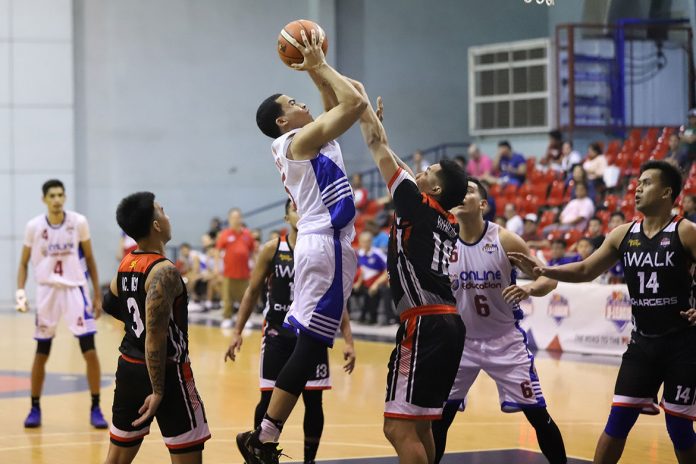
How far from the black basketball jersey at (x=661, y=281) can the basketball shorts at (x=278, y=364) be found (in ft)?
6.90

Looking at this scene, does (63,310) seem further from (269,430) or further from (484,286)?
(269,430)

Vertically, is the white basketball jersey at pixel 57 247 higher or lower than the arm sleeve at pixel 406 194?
lower

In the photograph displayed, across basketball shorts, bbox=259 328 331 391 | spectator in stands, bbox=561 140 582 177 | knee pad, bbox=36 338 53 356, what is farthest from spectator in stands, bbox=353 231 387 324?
basketball shorts, bbox=259 328 331 391

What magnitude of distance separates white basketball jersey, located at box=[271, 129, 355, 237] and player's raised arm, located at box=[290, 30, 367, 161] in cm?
6

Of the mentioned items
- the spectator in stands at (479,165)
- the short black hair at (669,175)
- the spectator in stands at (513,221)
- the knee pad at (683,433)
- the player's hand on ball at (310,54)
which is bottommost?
the knee pad at (683,433)

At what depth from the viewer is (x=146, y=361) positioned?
5.67 meters

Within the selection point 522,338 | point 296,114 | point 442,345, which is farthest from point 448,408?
point 296,114

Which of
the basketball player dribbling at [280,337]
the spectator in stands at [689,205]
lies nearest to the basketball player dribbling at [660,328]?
the basketball player dribbling at [280,337]

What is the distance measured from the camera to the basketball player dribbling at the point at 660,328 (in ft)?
21.1

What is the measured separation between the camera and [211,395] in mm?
11516

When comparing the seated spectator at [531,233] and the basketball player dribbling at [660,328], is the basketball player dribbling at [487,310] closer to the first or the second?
the basketball player dribbling at [660,328]

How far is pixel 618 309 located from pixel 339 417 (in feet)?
16.8

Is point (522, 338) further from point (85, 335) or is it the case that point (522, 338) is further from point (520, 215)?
point (520, 215)

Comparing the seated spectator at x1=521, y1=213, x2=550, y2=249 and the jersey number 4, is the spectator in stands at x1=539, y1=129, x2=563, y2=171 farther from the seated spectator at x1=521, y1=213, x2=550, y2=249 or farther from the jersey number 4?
the jersey number 4
